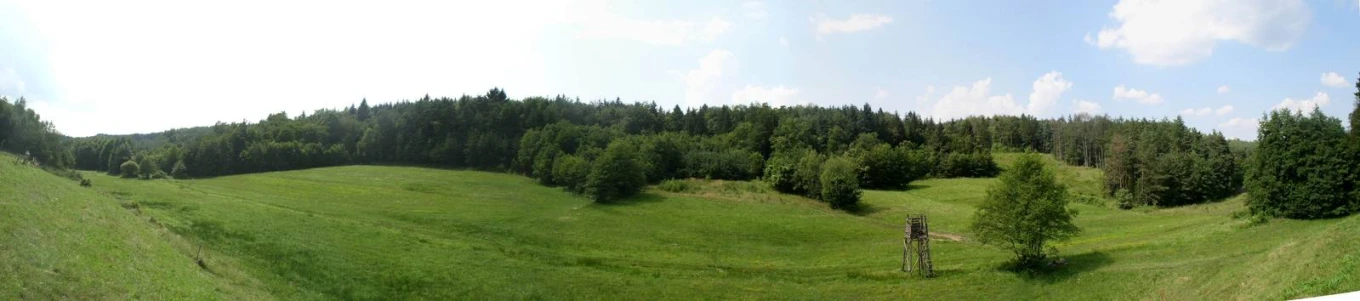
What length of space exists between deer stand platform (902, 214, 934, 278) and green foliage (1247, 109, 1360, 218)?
2172 centimetres

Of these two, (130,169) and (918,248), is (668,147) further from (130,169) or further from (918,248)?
(130,169)

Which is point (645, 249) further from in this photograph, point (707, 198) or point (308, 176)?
point (308, 176)

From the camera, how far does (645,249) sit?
51031 mm

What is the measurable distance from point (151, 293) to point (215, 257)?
10.7 meters

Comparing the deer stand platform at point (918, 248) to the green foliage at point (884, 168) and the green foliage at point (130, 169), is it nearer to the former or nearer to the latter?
the green foliage at point (884, 168)

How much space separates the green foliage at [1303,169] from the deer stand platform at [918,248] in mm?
21718

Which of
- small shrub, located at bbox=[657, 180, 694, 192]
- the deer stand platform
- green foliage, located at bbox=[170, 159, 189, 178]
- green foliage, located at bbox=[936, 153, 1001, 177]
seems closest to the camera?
the deer stand platform

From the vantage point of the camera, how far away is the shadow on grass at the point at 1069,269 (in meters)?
33.3

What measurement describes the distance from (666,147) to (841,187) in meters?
35.3

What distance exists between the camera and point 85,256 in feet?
68.3

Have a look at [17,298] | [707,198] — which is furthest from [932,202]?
[17,298]

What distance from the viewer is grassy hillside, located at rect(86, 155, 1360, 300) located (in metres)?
27.9

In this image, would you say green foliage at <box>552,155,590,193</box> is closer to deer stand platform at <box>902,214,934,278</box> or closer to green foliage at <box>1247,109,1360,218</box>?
deer stand platform at <box>902,214,934,278</box>

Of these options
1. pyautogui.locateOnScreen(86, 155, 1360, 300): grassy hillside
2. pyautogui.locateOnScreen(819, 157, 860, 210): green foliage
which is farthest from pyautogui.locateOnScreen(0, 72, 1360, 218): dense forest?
pyautogui.locateOnScreen(86, 155, 1360, 300): grassy hillside
